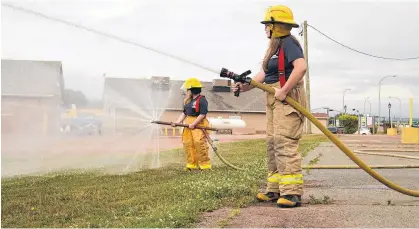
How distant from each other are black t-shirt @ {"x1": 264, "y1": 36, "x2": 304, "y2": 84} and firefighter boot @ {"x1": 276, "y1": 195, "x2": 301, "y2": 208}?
1.33 meters

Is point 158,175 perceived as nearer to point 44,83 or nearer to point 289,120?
point 44,83

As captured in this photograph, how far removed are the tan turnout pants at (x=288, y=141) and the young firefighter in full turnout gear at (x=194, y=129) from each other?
460cm

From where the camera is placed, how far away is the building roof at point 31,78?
28.7 ft

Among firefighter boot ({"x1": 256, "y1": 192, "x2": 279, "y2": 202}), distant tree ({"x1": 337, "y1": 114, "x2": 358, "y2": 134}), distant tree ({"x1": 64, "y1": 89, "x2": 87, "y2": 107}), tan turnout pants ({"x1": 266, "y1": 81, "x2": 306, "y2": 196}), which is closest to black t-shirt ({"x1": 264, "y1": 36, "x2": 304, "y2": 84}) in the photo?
tan turnout pants ({"x1": 266, "y1": 81, "x2": 306, "y2": 196})

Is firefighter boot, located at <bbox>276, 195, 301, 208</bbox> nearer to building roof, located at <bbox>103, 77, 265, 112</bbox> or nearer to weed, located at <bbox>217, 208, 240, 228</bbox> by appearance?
weed, located at <bbox>217, 208, 240, 228</bbox>

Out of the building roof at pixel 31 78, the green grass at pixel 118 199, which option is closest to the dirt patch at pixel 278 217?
the green grass at pixel 118 199

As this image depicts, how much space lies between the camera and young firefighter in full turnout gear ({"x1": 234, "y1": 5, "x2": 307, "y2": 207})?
623 centimetres

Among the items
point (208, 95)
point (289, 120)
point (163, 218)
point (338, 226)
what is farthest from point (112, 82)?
point (208, 95)

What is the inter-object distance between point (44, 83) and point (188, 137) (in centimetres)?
317

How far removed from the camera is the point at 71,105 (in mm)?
9508

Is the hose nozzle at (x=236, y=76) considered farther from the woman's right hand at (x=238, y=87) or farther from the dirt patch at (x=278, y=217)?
the dirt patch at (x=278, y=217)

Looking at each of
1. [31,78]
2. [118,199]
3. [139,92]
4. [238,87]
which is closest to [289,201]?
[238,87]

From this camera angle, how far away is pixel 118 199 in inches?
265

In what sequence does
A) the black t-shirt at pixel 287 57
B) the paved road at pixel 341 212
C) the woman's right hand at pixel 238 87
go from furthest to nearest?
the woman's right hand at pixel 238 87 < the black t-shirt at pixel 287 57 < the paved road at pixel 341 212
